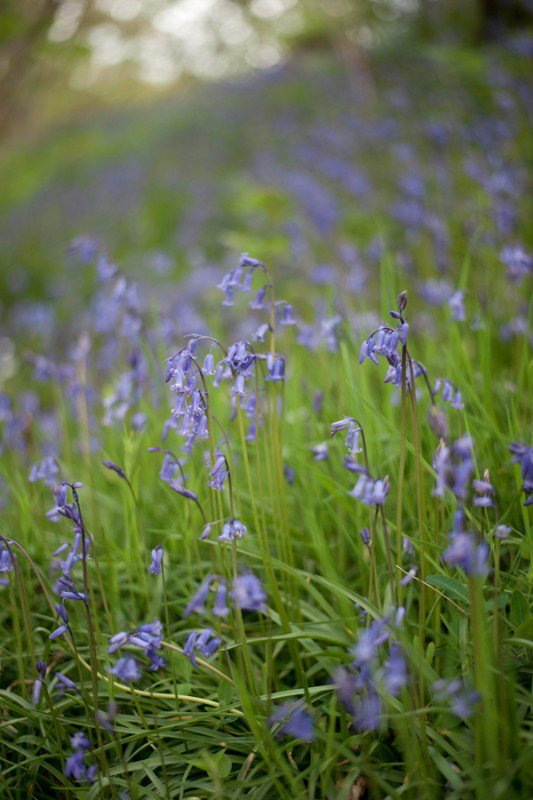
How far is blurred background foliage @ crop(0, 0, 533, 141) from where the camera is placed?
515cm

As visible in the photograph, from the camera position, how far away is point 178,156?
1284cm

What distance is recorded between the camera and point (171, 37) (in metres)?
15.4

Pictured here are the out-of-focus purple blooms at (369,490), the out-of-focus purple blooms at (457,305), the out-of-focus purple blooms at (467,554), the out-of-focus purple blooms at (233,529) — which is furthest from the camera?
the out-of-focus purple blooms at (457,305)

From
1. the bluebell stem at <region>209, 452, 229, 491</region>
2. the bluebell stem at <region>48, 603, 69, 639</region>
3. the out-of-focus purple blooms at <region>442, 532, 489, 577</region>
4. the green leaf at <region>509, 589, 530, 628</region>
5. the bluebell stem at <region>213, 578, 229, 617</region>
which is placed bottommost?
the green leaf at <region>509, 589, 530, 628</region>

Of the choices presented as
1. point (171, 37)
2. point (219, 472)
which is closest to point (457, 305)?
point (219, 472)

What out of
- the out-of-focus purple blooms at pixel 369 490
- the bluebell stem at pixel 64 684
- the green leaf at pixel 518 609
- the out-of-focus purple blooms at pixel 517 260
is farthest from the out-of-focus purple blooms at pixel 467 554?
the out-of-focus purple blooms at pixel 517 260

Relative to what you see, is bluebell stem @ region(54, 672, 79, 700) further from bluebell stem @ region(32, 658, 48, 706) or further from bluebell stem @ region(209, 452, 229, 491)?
bluebell stem @ region(209, 452, 229, 491)

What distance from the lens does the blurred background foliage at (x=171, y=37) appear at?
16.9 feet

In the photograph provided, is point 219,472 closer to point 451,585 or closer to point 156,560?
point 156,560

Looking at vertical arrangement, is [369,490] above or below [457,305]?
above

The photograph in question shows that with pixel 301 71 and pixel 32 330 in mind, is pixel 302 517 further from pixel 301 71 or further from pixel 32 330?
pixel 301 71

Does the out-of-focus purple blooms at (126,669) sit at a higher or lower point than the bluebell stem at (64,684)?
higher

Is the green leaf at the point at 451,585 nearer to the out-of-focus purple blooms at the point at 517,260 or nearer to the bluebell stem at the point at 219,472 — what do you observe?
the bluebell stem at the point at 219,472

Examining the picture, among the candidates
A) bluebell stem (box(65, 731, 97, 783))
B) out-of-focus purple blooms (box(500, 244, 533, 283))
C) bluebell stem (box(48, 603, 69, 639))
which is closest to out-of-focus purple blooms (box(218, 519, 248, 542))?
bluebell stem (box(48, 603, 69, 639))
